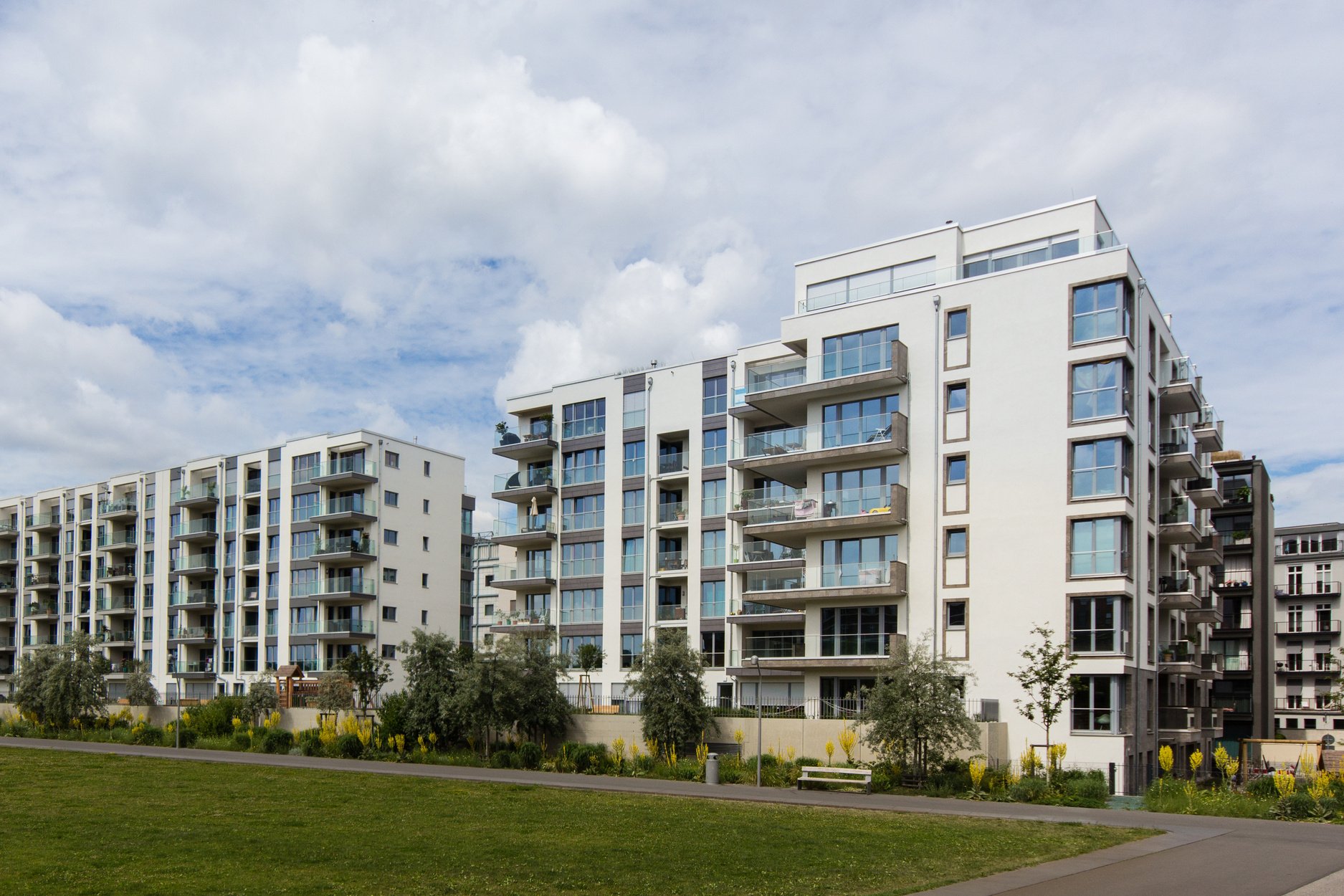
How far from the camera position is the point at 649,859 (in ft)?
61.1

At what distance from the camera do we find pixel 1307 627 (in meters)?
89.4

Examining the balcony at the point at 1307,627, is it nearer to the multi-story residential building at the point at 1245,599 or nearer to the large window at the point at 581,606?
the multi-story residential building at the point at 1245,599

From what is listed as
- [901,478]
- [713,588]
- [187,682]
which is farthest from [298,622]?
[901,478]

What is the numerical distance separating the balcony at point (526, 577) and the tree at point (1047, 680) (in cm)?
2874

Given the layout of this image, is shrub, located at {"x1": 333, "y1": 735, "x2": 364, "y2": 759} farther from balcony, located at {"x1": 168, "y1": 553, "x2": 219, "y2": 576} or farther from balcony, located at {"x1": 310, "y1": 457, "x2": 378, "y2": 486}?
balcony, located at {"x1": 168, "y1": 553, "x2": 219, "y2": 576}

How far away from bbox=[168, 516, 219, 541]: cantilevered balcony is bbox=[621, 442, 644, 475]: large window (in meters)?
38.1

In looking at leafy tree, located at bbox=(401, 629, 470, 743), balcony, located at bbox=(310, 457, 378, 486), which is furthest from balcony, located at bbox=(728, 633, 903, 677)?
balcony, located at bbox=(310, 457, 378, 486)

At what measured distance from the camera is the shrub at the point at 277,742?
46.4m

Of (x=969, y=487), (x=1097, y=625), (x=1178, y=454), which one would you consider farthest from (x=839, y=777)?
(x=1178, y=454)

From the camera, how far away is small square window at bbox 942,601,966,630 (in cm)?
4153

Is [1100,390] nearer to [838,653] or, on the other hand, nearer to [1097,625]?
[1097,625]

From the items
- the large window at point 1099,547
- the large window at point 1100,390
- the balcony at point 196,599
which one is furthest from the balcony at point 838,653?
the balcony at point 196,599

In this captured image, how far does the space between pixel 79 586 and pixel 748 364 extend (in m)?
67.2

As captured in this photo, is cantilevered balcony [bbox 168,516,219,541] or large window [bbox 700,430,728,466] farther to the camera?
cantilevered balcony [bbox 168,516,219,541]
